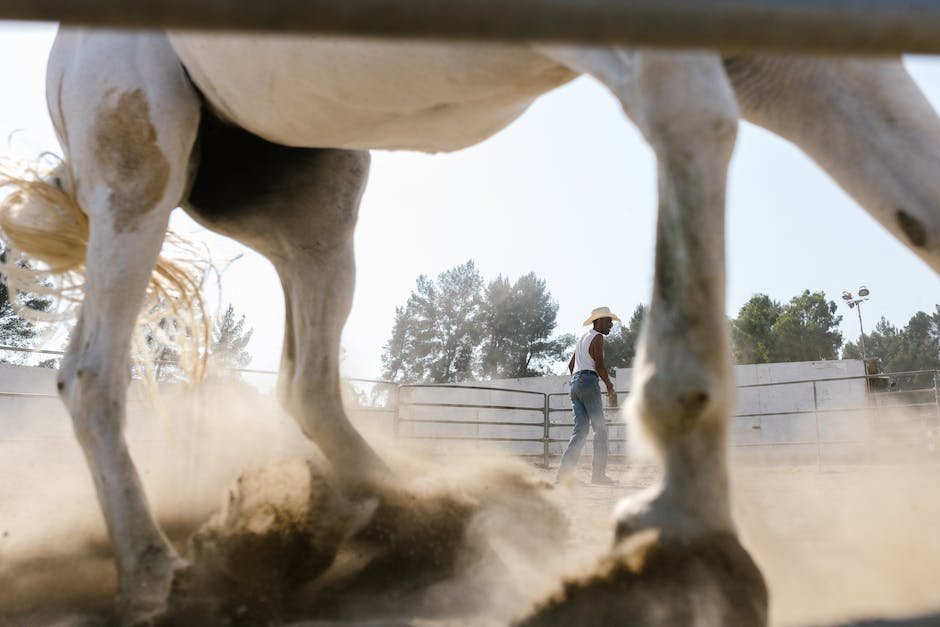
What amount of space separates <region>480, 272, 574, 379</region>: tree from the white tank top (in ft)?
119

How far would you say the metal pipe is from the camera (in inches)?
18.5

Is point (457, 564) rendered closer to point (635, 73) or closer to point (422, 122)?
point (422, 122)

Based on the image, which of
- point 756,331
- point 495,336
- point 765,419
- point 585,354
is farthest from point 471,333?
point 585,354

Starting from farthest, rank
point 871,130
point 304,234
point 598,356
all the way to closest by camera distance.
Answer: point 598,356, point 304,234, point 871,130

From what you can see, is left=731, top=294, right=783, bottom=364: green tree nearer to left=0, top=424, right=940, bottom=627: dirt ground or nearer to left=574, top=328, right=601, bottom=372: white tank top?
left=574, top=328, right=601, bottom=372: white tank top

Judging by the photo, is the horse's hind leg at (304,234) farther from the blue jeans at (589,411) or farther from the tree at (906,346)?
the tree at (906,346)

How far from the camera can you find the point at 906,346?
4631 centimetres

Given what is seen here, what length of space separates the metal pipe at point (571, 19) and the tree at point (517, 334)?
43.4 metres

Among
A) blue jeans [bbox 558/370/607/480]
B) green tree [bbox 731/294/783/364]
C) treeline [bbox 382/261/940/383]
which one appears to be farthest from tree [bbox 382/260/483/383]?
blue jeans [bbox 558/370/607/480]

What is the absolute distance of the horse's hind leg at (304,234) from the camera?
316 cm

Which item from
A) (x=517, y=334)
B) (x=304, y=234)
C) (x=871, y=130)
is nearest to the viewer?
(x=871, y=130)

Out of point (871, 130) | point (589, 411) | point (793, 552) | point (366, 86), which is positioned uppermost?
point (366, 86)

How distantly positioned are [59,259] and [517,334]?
42050 mm

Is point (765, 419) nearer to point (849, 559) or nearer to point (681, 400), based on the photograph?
point (849, 559)
